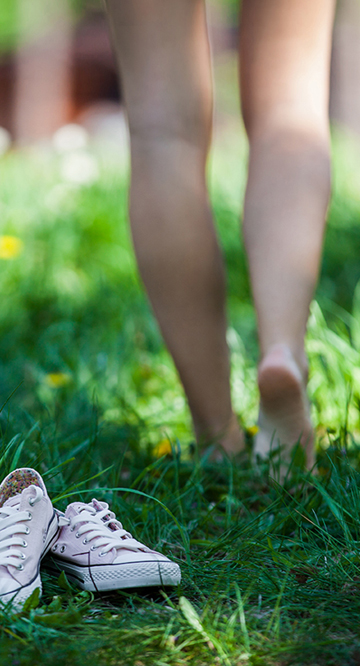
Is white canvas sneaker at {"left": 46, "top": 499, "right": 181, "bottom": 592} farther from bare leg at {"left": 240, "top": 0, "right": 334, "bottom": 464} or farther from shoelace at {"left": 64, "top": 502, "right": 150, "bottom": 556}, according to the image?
bare leg at {"left": 240, "top": 0, "right": 334, "bottom": 464}

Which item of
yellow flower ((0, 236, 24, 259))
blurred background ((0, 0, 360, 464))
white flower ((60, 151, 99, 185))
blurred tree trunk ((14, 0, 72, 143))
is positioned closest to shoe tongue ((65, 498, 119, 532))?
blurred background ((0, 0, 360, 464))

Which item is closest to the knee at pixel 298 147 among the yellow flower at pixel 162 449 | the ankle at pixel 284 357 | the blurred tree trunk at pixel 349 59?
the ankle at pixel 284 357

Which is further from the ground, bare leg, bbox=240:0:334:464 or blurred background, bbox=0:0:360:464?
bare leg, bbox=240:0:334:464

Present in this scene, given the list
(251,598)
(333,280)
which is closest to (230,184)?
(333,280)

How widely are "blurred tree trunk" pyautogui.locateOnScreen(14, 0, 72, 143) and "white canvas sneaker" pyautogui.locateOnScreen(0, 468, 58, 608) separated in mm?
13372

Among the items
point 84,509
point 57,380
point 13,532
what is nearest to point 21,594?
point 13,532

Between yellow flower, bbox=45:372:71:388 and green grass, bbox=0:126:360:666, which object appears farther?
yellow flower, bbox=45:372:71:388

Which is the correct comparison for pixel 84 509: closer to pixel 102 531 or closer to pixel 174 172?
pixel 102 531

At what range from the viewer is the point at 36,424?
4.83ft

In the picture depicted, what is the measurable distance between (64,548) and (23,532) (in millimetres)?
87

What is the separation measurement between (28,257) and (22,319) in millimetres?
483

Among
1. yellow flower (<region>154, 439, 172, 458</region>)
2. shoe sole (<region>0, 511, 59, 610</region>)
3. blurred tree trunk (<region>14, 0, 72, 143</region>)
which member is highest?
shoe sole (<region>0, 511, 59, 610</region>)

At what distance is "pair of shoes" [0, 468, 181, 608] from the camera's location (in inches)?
40.8

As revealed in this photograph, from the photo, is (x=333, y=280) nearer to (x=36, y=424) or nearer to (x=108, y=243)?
(x=108, y=243)
